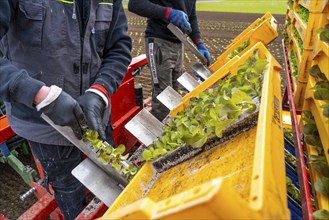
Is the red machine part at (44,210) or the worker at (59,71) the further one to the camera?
the red machine part at (44,210)

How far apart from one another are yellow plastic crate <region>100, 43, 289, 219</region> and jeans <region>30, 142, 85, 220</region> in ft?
2.30

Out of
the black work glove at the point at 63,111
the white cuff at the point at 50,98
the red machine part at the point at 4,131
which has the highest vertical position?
→ the red machine part at the point at 4,131

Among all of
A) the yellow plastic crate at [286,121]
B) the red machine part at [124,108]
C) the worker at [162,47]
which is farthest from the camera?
the worker at [162,47]

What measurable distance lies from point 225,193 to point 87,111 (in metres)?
1.20

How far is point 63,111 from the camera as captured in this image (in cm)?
151

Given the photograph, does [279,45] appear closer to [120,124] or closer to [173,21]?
[173,21]

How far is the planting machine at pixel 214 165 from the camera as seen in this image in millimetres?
758

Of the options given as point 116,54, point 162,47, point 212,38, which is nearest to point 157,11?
point 162,47

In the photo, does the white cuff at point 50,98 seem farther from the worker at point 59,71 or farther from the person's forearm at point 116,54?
the person's forearm at point 116,54

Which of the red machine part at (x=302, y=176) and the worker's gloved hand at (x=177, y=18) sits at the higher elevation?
the worker's gloved hand at (x=177, y=18)

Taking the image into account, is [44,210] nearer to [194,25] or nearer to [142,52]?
[194,25]

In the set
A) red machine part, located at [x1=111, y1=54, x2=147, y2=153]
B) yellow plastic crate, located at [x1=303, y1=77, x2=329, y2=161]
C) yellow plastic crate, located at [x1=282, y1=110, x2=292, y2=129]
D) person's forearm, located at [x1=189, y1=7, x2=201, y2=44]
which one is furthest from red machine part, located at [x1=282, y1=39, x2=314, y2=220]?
person's forearm, located at [x1=189, y1=7, x2=201, y2=44]

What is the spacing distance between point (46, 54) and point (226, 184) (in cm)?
134

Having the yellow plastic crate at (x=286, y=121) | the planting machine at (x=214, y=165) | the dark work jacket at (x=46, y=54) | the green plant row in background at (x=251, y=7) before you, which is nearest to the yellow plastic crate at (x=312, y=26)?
the planting machine at (x=214, y=165)
